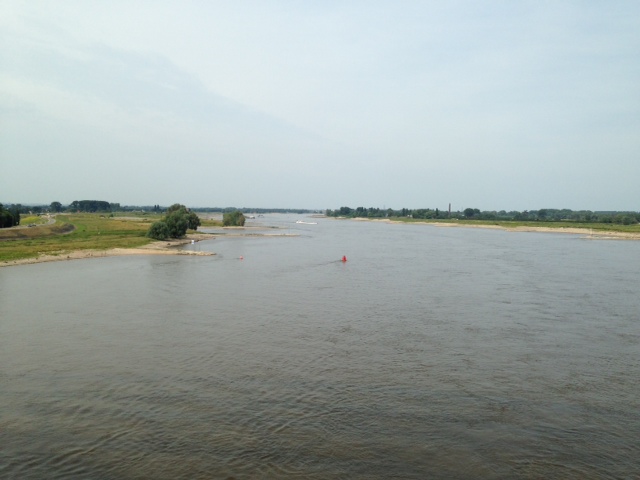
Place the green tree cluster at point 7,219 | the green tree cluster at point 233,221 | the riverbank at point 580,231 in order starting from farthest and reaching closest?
1. the green tree cluster at point 233,221
2. the riverbank at point 580,231
3. the green tree cluster at point 7,219

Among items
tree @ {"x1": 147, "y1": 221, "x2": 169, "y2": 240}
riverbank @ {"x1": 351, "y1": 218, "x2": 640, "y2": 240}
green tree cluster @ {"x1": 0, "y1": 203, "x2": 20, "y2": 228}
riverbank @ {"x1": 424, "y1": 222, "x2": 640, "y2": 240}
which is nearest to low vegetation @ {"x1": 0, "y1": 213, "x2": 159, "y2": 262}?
tree @ {"x1": 147, "y1": 221, "x2": 169, "y2": 240}

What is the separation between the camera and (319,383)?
1207cm

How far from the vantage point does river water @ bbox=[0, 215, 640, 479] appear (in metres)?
8.59

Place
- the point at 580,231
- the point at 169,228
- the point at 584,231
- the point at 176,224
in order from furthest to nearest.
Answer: the point at 580,231
the point at 584,231
the point at 176,224
the point at 169,228

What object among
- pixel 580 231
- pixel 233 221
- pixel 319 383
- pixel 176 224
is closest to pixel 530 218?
pixel 580 231

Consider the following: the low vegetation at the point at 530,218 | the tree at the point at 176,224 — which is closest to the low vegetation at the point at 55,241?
the tree at the point at 176,224

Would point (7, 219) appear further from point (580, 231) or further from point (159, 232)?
point (580, 231)

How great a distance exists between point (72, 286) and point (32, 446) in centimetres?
1948

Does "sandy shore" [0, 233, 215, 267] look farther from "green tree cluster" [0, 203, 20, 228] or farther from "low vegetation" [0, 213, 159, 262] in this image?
"green tree cluster" [0, 203, 20, 228]

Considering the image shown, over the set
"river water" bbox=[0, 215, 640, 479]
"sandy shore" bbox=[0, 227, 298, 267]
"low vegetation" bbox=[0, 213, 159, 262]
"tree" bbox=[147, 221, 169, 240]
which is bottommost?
"river water" bbox=[0, 215, 640, 479]

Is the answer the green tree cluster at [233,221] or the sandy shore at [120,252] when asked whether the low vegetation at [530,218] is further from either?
the sandy shore at [120,252]

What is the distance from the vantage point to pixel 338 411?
34.3 ft

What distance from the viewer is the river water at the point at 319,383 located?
28.2ft

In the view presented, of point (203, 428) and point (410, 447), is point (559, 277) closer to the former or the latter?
point (410, 447)
